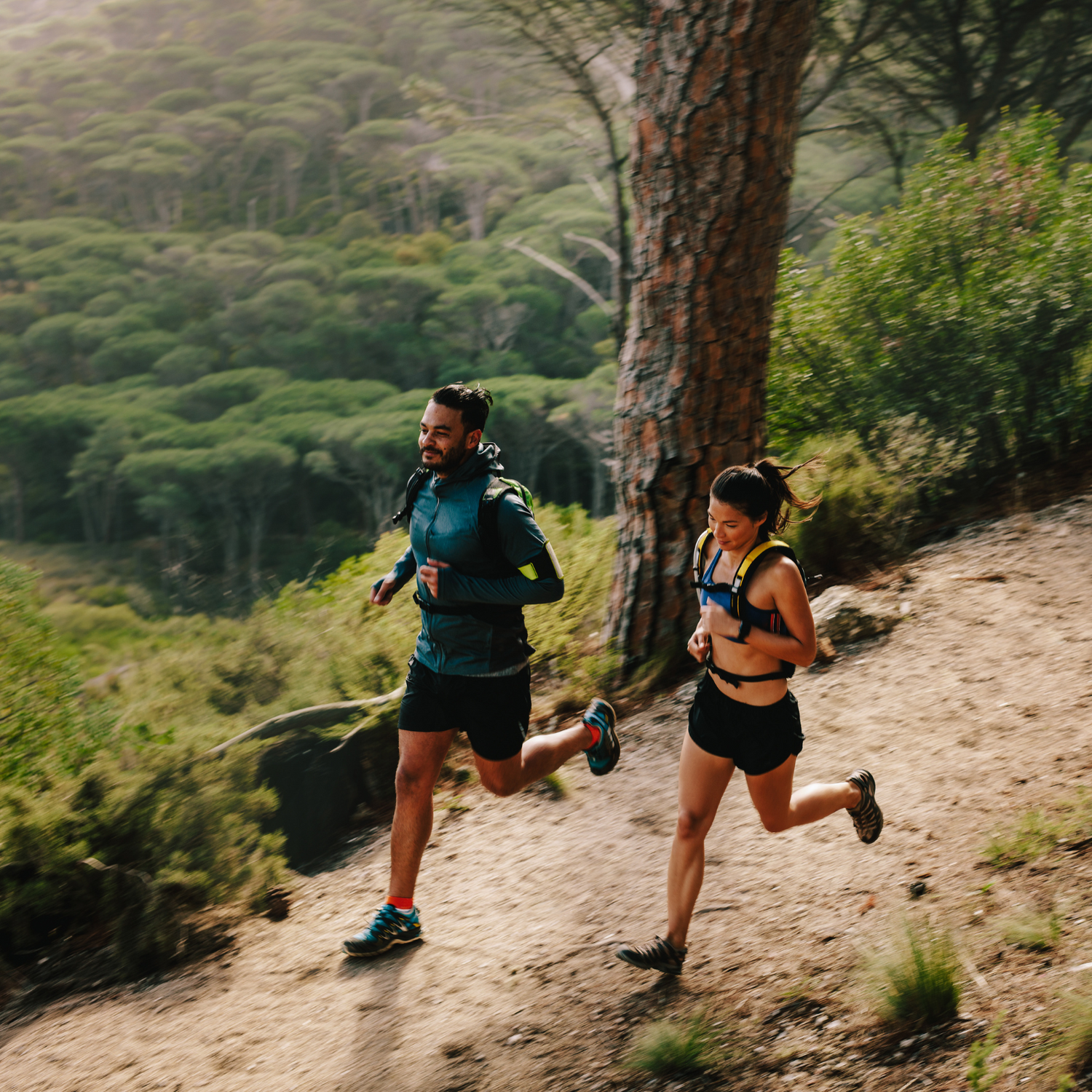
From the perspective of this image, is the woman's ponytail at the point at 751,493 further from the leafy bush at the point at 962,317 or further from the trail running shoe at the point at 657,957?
the leafy bush at the point at 962,317

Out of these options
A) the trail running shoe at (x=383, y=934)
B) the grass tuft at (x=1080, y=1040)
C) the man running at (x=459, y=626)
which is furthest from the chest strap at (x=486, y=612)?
the grass tuft at (x=1080, y=1040)

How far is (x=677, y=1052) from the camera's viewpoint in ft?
8.38

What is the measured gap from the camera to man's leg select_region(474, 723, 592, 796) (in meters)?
3.46

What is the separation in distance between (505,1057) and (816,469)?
399 cm

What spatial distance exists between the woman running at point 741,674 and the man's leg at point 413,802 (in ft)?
2.91

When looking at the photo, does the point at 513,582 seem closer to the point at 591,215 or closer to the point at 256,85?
the point at 591,215

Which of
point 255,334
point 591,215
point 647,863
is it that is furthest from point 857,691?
point 255,334

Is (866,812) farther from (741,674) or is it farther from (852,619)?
(852,619)

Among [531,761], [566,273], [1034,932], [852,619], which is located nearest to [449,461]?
[531,761]

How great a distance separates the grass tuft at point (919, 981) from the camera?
2.42m

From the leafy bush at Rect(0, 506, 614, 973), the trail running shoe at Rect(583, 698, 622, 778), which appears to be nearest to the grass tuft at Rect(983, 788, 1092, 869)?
the trail running shoe at Rect(583, 698, 622, 778)

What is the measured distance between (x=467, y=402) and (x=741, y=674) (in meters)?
1.33

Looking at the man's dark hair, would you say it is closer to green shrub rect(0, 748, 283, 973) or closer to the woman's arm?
the woman's arm

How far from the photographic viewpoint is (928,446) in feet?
20.6
